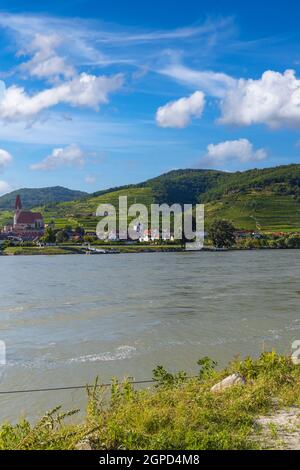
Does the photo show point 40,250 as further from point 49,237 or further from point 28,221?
point 28,221

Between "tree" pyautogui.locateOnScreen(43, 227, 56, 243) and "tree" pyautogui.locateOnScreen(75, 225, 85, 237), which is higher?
"tree" pyautogui.locateOnScreen(75, 225, 85, 237)

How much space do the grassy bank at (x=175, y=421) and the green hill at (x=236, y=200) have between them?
9020 centimetres

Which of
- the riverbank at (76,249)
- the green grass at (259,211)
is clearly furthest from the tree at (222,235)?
the green grass at (259,211)

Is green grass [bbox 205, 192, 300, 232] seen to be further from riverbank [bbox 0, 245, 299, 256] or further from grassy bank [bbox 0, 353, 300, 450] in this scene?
grassy bank [bbox 0, 353, 300, 450]

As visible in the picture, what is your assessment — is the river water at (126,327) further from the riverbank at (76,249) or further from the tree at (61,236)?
the tree at (61,236)

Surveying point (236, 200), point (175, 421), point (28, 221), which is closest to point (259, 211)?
point (236, 200)

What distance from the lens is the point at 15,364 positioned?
503 inches

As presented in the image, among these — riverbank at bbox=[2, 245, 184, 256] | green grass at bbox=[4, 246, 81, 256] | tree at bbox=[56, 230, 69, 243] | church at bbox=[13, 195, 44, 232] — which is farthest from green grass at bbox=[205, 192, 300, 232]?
green grass at bbox=[4, 246, 81, 256]

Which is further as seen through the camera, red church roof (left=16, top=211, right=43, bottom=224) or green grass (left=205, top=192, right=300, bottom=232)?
red church roof (left=16, top=211, right=43, bottom=224)

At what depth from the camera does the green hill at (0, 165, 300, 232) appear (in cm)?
10873

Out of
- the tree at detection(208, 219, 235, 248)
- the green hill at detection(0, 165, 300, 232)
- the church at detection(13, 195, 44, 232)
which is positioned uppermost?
the green hill at detection(0, 165, 300, 232)

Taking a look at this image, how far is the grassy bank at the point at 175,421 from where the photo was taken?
5.34 metres

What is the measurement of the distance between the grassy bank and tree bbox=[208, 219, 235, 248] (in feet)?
241
